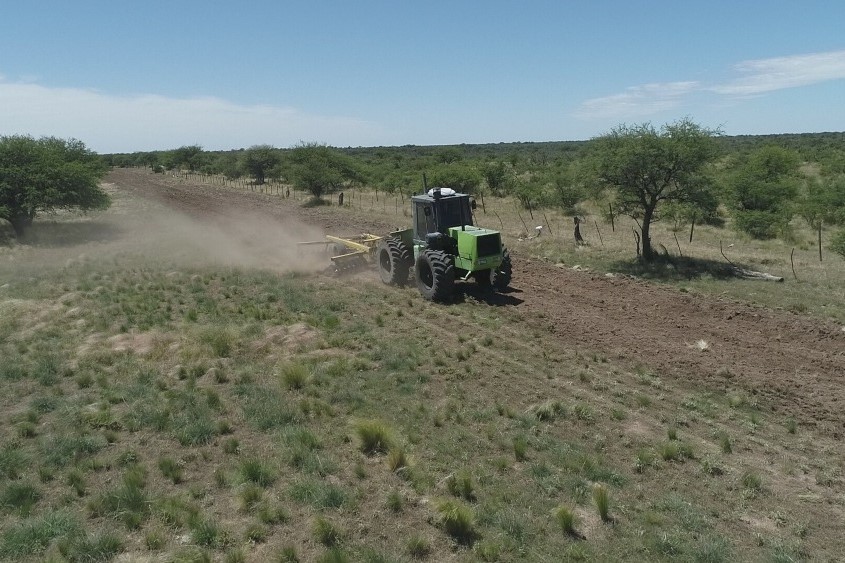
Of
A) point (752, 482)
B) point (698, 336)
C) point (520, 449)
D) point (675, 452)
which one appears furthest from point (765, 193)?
point (520, 449)

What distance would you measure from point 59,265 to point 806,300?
989 inches

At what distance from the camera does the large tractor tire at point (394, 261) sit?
58.0 feet

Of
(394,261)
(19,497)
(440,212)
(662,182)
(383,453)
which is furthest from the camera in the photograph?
(662,182)

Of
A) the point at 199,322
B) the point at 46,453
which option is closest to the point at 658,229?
the point at 199,322

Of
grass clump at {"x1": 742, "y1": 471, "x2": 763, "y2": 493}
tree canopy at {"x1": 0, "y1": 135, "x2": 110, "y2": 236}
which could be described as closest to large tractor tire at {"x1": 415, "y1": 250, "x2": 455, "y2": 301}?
grass clump at {"x1": 742, "y1": 471, "x2": 763, "y2": 493}

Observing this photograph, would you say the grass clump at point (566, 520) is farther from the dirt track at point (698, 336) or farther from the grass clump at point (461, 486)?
the dirt track at point (698, 336)

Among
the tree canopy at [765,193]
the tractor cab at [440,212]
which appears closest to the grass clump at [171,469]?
the tractor cab at [440,212]

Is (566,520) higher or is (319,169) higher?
(319,169)

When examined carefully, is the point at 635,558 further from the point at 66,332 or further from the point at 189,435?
the point at 66,332

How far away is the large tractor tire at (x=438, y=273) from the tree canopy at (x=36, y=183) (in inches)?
936

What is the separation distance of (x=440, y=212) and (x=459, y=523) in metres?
10.7

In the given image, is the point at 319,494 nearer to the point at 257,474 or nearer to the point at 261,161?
the point at 257,474

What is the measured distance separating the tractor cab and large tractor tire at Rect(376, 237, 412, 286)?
3.90 ft

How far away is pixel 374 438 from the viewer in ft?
28.1
